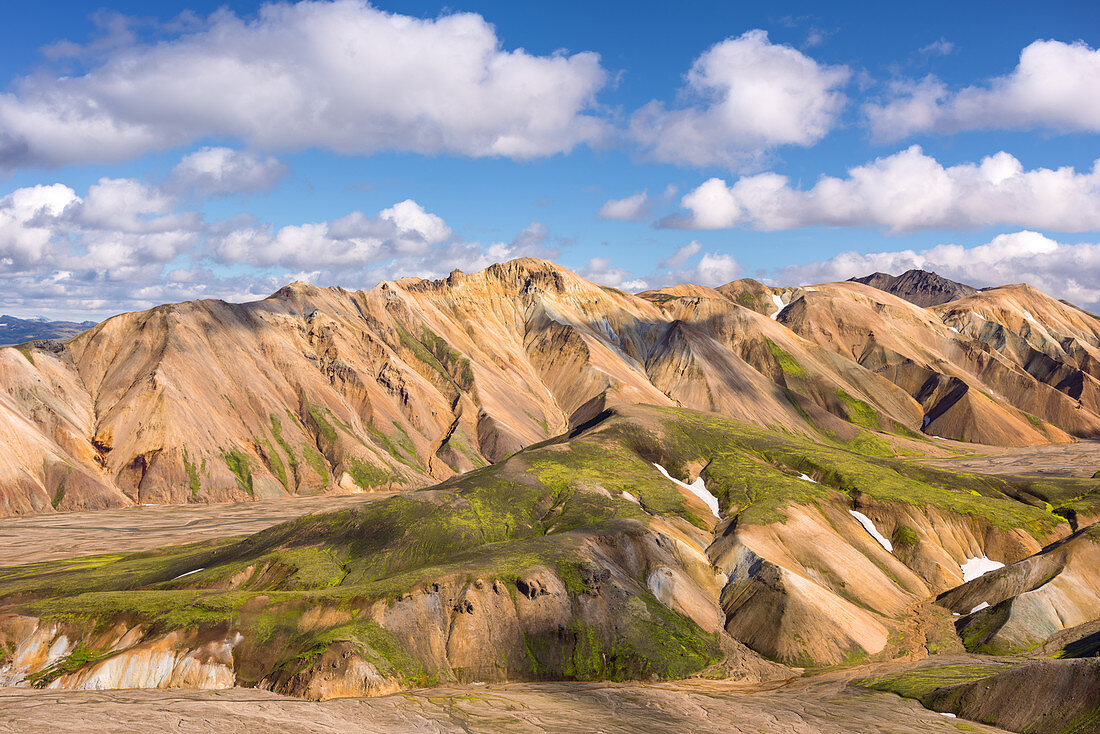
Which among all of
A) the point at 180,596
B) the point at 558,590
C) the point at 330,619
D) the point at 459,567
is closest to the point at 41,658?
the point at 180,596

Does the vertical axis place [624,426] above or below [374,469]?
above

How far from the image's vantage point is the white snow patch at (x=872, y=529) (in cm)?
10819

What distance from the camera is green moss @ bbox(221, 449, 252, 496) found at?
169750mm

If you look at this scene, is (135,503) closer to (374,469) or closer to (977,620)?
(374,469)

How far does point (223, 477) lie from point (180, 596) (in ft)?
347

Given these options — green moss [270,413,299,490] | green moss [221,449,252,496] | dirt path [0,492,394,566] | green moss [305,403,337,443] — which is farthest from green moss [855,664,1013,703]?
green moss [305,403,337,443]

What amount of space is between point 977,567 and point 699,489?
41427 mm

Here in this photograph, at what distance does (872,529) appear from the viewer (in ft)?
363

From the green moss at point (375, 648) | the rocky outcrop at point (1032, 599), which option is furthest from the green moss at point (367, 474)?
the rocky outcrop at point (1032, 599)

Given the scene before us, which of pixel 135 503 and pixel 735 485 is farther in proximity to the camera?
pixel 135 503

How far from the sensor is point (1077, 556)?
9000 cm

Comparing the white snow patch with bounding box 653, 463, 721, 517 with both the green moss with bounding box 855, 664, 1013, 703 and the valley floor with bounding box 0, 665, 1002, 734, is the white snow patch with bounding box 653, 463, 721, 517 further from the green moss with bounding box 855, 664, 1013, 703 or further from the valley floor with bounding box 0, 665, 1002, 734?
the valley floor with bounding box 0, 665, 1002, 734

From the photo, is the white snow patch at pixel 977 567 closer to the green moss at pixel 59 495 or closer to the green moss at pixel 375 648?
the green moss at pixel 375 648

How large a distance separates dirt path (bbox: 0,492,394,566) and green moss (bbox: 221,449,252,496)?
6.24 meters
